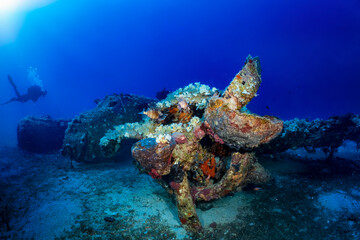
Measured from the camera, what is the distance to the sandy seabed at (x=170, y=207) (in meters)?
3.35

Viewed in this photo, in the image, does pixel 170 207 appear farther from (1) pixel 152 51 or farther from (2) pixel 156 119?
(1) pixel 152 51

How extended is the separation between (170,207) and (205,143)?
1.81m

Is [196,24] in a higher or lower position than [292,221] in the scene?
higher

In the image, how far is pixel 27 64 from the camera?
151625 millimetres

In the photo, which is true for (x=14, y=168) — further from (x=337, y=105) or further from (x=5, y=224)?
(x=337, y=105)

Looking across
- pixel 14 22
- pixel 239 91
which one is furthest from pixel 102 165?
pixel 14 22

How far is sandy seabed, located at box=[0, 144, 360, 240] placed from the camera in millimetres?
3348

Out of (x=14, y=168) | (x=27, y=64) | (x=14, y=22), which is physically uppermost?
(x=14, y=22)

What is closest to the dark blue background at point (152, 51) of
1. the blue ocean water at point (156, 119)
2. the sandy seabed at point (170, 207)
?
the blue ocean water at point (156, 119)

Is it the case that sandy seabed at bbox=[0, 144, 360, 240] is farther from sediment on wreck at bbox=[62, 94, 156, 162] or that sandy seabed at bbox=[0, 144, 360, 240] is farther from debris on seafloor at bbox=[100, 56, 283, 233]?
sediment on wreck at bbox=[62, 94, 156, 162]

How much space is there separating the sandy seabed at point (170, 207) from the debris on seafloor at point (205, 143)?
1.68 ft

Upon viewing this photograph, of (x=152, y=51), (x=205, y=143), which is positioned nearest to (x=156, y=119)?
(x=205, y=143)

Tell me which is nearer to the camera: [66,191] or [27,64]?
[66,191]

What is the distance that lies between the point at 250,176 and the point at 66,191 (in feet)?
17.2
